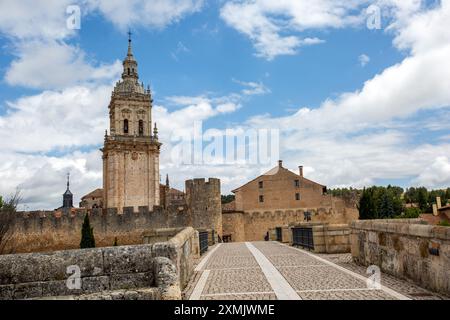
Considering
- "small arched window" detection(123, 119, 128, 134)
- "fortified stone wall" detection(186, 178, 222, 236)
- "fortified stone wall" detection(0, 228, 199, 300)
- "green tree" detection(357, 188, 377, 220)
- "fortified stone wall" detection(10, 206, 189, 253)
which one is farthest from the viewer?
"small arched window" detection(123, 119, 128, 134)

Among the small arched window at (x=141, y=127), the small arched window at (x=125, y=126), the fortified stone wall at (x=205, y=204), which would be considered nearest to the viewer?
the fortified stone wall at (x=205, y=204)

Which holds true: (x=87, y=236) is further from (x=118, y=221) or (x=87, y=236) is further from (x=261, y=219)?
(x=261, y=219)

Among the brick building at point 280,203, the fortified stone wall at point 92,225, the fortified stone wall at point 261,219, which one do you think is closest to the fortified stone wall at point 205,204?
the fortified stone wall at point 92,225

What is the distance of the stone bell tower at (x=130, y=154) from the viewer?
57.7 m

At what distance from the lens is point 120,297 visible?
5.54 m

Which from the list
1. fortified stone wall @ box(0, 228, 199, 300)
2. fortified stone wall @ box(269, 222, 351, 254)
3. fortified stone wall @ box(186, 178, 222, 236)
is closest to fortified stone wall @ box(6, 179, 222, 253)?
fortified stone wall @ box(186, 178, 222, 236)

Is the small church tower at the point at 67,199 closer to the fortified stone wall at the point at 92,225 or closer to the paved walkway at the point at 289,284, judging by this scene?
the fortified stone wall at the point at 92,225

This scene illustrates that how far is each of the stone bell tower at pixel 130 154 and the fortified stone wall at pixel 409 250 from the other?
4861 cm

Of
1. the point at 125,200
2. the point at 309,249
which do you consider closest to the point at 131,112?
the point at 125,200

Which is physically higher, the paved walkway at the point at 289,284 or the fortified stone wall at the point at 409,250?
the fortified stone wall at the point at 409,250

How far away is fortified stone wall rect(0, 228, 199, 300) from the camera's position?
6.28 m

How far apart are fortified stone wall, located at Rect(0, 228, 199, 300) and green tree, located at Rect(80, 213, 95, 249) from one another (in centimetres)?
3350

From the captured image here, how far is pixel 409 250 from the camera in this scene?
846 centimetres

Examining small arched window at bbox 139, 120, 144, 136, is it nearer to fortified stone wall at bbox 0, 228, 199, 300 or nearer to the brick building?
the brick building
